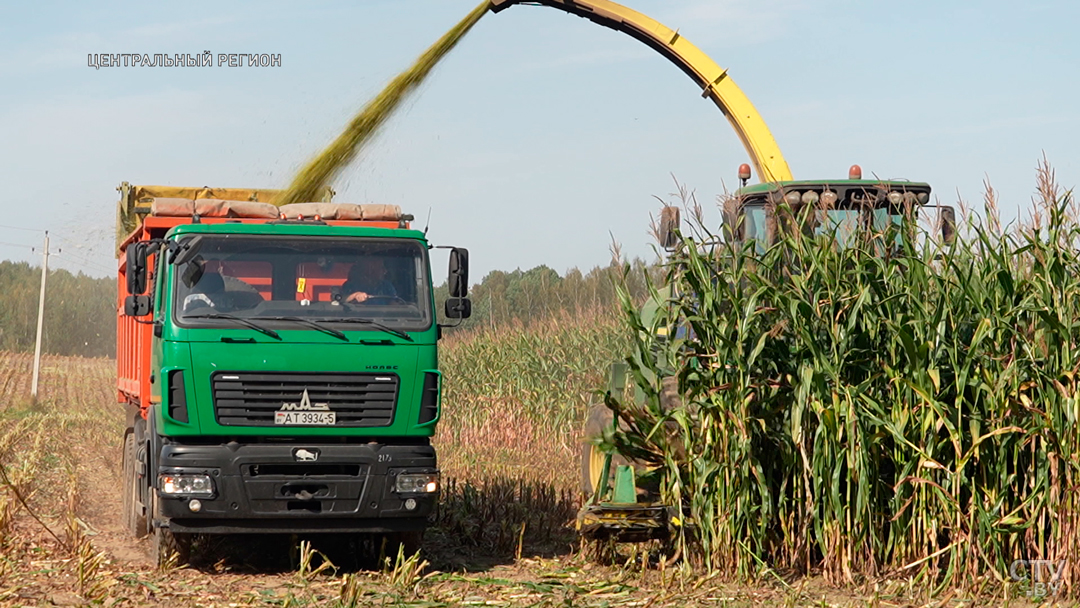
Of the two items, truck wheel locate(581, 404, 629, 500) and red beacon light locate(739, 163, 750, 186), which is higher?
red beacon light locate(739, 163, 750, 186)

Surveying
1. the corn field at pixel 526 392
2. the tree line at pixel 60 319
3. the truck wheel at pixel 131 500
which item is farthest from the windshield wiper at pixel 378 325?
the tree line at pixel 60 319

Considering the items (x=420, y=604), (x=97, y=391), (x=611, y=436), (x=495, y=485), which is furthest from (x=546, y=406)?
(x=97, y=391)

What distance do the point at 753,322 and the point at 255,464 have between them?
11.8 feet

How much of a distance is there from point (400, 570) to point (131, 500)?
11.6 ft

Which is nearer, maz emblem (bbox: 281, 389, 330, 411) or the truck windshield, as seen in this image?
maz emblem (bbox: 281, 389, 330, 411)

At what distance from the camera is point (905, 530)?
8.02 meters

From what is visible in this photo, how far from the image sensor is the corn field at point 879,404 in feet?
25.7

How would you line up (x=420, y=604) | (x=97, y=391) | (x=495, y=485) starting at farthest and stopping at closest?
(x=97, y=391) < (x=495, y=485) < (x=420, y=604)

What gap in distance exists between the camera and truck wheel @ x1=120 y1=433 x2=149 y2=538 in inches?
403

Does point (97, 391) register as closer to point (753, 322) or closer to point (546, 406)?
point (546, 406)

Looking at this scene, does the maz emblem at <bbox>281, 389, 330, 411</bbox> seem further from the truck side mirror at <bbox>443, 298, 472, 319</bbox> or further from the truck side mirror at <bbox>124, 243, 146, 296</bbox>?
the truck side mirror at <bbox>124, 243, 146, 296</bbox>

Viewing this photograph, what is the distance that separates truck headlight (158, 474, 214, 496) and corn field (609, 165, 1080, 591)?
9.40ft

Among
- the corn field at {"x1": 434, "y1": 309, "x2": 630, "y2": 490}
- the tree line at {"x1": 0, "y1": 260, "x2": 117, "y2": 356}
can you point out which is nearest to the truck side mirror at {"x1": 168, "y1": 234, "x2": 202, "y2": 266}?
the corn field at {"x1": 434, "y1": 309, "x2": 630, "y2": 490}

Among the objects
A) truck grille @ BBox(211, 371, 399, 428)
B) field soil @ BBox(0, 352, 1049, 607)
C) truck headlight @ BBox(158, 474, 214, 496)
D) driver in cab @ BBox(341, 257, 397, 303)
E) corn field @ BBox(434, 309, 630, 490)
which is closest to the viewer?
field soil @ BBox(0, 352, 1049, 607)
